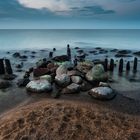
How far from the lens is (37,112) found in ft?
33.6

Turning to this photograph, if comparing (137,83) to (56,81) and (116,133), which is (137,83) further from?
(116,133)

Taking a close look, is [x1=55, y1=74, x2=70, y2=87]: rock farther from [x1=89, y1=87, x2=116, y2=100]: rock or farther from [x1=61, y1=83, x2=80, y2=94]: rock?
[x1=89, y1=87, x2=116, y2=100]: rock

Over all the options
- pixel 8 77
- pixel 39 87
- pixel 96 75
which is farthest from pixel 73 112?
pixel 8 77

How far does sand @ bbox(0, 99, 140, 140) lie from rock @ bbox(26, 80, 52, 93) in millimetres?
3423

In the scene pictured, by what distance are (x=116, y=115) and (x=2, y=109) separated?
588 centimetres

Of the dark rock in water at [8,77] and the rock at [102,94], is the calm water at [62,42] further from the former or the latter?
the rock at [102,94]

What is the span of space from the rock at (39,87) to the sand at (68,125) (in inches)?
135

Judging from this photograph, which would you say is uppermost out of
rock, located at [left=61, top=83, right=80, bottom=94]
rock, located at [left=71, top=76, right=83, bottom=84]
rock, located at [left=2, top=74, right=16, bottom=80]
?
rock, located at [left=71, top=76, right=83, bottom=84]

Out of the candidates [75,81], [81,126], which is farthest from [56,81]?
[81,126]

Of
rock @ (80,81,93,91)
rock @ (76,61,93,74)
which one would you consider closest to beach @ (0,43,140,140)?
rock @ (80,81,93,91)

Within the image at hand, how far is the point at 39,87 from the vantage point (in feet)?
47.1

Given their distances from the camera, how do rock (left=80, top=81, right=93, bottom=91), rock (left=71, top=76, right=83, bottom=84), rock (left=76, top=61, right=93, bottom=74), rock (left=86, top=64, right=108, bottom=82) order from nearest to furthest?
rock (left=80, top=81, right=93, bottom=91), rock (left=71, top=76, right=83, bottom=84), rock (left=86, top=64, right=108, bottom=82), rock (left=76, top=61, right=93, bottom=74)

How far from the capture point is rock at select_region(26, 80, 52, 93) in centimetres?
1428

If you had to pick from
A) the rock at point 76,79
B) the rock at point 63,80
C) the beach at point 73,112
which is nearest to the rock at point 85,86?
the rock at point 76,79
